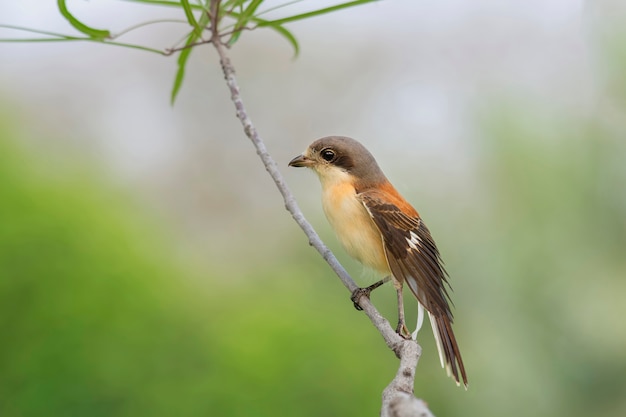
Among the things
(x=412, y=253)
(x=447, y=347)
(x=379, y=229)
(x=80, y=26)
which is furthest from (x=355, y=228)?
(x=80, y=26)

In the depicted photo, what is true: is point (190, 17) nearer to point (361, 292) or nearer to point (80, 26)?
point (80, 26)

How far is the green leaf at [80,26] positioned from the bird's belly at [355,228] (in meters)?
0.55

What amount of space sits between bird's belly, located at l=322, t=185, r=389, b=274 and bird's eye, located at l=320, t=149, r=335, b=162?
0.25 ft

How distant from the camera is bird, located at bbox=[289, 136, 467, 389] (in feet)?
4.58

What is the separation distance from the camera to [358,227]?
1621 mm

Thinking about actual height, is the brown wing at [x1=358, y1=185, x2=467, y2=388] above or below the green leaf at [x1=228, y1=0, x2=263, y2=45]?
below

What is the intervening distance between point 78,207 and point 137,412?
35.3 inches

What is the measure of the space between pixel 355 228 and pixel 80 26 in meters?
0.65

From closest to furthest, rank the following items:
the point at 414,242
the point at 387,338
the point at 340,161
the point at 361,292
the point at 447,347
Answer: the point at 387,338
the point at 447,347
the point at 361,292
the point at 414,242
the point at 340,161

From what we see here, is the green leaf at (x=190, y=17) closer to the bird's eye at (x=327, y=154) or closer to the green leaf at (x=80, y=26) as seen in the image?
the green leaf at (x=80, y=26)

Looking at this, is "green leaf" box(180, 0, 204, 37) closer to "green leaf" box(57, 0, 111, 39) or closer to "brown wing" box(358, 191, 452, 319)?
"green leaf" box(57, 0, 111, 39)

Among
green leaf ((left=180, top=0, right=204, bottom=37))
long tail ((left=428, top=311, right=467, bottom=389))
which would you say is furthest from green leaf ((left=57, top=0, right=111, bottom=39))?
long tail ((left=428, top=311, right=467, bottom=389))

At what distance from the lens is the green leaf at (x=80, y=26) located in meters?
1.44

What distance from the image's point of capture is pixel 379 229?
158 cm
